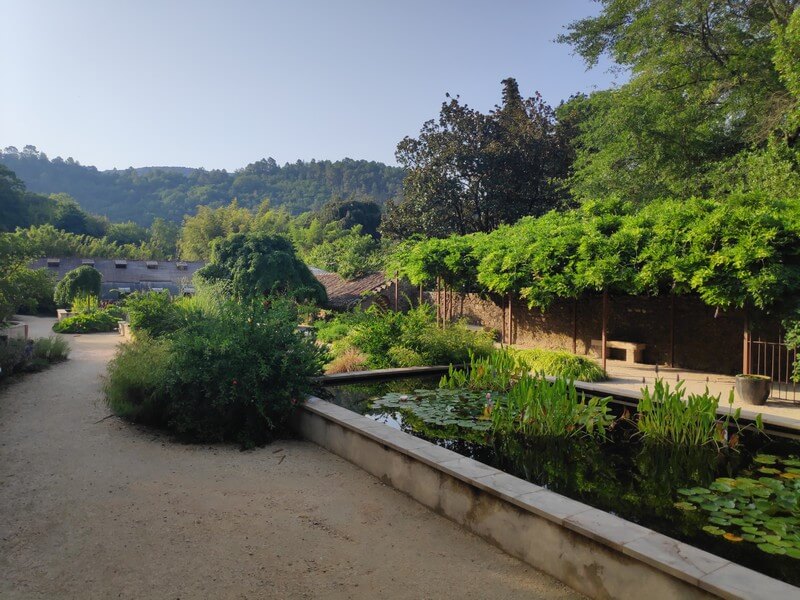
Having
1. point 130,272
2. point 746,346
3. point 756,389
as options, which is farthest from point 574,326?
Answer: point 130,272

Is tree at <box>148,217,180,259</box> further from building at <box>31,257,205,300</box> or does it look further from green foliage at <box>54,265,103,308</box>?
green foliage at <box>54,265,103,308</box>

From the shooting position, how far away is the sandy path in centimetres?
281

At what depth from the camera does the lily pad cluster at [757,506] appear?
3.04m

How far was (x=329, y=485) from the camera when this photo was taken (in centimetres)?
424

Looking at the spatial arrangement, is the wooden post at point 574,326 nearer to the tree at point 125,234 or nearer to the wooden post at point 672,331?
the wooden post at point 672,331

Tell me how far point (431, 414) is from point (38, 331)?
1681 centimetres

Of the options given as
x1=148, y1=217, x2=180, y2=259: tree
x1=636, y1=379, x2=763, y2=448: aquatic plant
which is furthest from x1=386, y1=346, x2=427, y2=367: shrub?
x1=148, y1=217, x2=180, y2=259: tree

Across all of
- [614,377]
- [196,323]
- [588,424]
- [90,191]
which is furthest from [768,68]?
[90,191]

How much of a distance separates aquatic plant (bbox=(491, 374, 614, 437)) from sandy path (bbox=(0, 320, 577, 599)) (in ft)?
4.63

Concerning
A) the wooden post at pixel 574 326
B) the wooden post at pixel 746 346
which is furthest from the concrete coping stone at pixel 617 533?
the wooden post at pixel 574 326

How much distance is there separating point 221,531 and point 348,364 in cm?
572

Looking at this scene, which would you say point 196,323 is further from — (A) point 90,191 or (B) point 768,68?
(A) point 90,191

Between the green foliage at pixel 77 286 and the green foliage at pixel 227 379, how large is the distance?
69.2 ft

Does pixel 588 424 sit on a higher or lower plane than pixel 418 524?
higher
